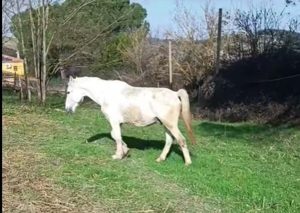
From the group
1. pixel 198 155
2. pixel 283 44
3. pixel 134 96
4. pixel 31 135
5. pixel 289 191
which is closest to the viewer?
pixel 289 191

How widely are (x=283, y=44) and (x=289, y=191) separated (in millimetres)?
13127

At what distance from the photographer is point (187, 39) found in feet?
81.0

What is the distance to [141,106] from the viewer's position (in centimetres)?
778

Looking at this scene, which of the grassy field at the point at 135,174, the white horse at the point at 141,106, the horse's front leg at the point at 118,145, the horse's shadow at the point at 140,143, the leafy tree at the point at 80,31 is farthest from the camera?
the leafy tree at the point at 80,31

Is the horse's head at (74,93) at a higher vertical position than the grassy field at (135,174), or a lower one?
higher

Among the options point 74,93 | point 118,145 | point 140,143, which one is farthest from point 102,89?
point 140,143

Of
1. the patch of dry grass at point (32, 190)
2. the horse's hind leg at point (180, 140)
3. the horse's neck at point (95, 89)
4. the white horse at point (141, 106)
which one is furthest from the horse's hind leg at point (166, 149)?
the patch of dry grass at point (32, 190)

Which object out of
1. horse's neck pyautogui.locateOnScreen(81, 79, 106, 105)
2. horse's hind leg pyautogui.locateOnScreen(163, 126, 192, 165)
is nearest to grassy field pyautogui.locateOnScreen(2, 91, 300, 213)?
horse's hind leg pyautogui.locateOnScreen(163, 126, 192, 165)

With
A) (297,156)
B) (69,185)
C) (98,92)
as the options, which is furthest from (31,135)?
(297,156)

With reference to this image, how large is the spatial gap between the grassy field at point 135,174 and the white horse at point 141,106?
0.37m

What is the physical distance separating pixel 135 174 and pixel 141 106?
120 centimetres

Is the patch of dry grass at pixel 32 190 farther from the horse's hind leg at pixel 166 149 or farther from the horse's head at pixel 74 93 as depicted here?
the horse's hind leg at pixel 166 149

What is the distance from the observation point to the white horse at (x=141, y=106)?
25.3ft

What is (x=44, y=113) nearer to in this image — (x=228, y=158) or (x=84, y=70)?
(x=228, y=158)
